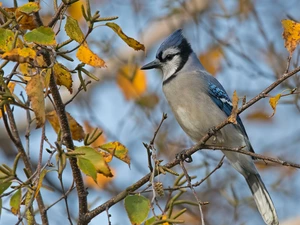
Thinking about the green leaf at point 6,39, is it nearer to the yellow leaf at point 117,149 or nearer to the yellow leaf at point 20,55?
the yellow leaf at point 20,55

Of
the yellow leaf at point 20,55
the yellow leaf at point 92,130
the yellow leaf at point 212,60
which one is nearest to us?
the yellow leaf at point 20,55

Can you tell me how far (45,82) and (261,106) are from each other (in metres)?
4.35

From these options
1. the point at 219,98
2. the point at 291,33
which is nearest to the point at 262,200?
the point at 219,98

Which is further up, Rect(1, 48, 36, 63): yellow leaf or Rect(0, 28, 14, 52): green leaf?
Rect(0, 28, 14, 52): green leaf

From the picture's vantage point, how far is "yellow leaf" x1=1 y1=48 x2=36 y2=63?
1468 mm

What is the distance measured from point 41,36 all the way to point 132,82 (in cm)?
251

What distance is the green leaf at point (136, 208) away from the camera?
160 centimetres

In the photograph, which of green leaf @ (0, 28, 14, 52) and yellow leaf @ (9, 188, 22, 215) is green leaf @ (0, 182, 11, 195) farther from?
green leaf @ (0, 28, 14, 52)

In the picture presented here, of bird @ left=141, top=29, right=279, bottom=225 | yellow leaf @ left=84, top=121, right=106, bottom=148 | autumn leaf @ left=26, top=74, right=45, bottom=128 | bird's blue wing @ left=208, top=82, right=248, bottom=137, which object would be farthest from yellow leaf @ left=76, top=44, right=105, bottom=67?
yellow leaf @ left=84, top=121, right=106, bottom=148

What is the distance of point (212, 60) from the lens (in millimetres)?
4676

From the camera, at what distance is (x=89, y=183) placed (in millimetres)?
4613

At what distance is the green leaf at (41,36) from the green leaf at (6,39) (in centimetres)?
4

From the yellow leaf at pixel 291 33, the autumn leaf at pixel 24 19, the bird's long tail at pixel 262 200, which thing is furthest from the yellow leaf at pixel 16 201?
the bird's long tail at pixel 262 200

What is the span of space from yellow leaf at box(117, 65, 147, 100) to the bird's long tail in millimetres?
1015
